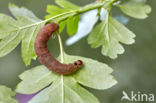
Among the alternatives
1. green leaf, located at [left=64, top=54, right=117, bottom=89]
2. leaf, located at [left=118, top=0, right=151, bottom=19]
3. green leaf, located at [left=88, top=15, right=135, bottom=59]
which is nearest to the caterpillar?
green leaf, located at [left=64, top=54, right=117, bottom=89]

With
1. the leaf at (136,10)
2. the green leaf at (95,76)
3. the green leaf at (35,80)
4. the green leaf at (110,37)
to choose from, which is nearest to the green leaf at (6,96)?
the green leaf at (35,80)

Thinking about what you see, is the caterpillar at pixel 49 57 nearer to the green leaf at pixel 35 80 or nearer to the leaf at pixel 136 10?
the green leaf at pixel 35 80

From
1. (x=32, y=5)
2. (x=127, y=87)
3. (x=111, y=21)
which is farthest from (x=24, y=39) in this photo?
(x=32, y=5)

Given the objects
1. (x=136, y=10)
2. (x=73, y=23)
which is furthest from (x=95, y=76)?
(x=136, y=10)

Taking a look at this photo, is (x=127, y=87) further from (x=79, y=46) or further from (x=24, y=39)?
(x=24, y=39)

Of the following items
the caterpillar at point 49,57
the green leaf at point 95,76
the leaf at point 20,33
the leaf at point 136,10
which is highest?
the leaf at point 20,33
